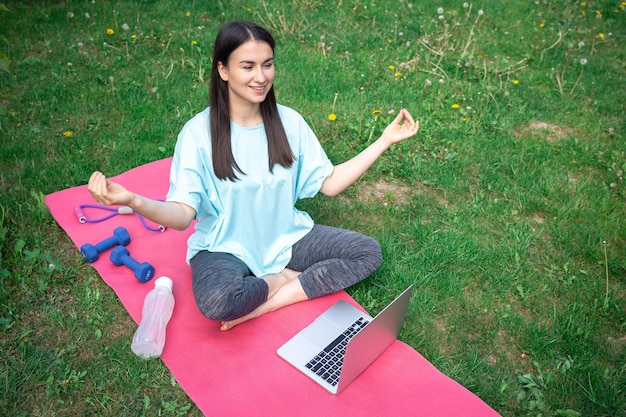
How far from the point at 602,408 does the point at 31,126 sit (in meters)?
3.72

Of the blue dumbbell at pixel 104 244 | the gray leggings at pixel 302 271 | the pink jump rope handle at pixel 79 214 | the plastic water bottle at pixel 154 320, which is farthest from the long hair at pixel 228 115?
the pink jump rope handle at pixel 79 214

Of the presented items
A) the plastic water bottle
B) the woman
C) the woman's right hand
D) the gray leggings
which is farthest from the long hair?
the plastic water bottle

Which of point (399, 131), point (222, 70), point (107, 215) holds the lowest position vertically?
point (107, 215)

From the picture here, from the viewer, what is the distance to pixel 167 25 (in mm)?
5199

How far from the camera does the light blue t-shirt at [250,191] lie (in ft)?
7.90

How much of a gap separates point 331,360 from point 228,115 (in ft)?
3.86

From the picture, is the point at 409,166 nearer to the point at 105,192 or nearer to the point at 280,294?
the point at 280,294

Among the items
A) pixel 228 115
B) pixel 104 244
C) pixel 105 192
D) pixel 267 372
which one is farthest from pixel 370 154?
pixel 104 244

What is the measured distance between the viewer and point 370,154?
2627mm

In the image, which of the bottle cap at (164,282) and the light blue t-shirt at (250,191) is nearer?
the light blue t-shirt at (250,191)

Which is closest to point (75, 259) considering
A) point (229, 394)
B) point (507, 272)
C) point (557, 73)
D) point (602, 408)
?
point (229, 394)

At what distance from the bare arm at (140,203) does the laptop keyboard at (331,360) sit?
2.69 feet

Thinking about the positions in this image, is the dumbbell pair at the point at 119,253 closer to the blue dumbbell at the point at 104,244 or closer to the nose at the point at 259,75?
the blue dumbbell at the point at 104,244

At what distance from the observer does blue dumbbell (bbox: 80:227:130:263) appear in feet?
9.30
